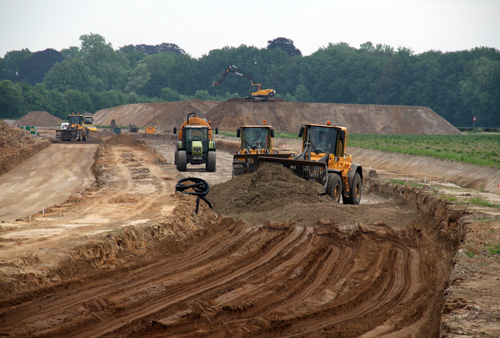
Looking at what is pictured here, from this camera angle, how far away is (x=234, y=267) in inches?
406

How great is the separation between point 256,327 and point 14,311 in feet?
11.5

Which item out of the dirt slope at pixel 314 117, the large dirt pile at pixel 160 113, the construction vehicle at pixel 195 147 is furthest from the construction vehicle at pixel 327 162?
the large dirt pile at pixel 160 113

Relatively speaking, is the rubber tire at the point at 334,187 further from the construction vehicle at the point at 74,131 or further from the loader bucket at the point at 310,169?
the construction vehicle at the point at 74,131

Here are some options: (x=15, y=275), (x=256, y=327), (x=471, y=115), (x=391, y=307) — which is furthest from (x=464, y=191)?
(x=471, y=115)

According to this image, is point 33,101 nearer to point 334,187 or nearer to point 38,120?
point 38,120

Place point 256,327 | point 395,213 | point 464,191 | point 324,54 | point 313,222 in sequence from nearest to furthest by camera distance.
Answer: point 256,327, point 313,222, point 395,213, point 464,191, point 324,54

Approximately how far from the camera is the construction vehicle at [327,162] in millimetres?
18250

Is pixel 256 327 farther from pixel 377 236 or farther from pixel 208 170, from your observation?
pixel 208 170

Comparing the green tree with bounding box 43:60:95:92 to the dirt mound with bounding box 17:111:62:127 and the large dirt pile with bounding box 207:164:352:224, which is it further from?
the large dirt pile with bounding box 207:164:352:224

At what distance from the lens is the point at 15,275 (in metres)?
8.58

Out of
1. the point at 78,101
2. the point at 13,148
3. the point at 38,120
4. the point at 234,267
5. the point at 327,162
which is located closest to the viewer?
the point at 234,267

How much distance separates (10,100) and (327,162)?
110868 mm

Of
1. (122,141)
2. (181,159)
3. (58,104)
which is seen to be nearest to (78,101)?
(58,104)

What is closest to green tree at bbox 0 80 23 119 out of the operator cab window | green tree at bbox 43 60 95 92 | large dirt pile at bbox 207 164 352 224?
green tree at bbox 43 60 95 92
